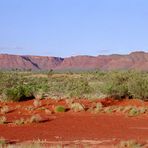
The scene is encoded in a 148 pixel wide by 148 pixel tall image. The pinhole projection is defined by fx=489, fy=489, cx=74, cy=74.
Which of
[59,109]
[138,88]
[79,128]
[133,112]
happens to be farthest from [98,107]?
[79,128]

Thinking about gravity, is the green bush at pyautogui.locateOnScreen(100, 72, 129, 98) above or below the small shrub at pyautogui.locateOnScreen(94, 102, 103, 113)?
above

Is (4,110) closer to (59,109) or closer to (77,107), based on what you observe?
(59,109)

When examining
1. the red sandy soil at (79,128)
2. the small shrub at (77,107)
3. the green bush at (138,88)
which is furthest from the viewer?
the green bush at (138,88)

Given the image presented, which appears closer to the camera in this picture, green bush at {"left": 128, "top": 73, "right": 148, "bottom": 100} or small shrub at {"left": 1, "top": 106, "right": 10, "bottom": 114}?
small shrub at {"left": 1, "top": 106, "right": 10, "bottom": 114}

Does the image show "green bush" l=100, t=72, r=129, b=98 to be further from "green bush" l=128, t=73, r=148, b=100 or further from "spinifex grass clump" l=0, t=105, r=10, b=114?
"spinifex grass clump" l=0, t=105, r=10, b=114

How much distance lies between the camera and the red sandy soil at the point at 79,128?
21.1 meters

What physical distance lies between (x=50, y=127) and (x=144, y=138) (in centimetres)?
622

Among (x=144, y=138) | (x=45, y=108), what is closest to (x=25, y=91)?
(x=45, y=108)

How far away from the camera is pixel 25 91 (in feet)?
131

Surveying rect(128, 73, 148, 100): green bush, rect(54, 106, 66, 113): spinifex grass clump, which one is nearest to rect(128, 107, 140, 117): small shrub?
rect(54, 106, 66, 113): spinifex grass clump

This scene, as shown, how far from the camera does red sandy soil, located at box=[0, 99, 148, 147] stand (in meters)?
21.1

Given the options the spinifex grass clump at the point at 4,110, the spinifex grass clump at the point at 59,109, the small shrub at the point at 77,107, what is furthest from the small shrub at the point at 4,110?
the small shrub at the point at 77,107

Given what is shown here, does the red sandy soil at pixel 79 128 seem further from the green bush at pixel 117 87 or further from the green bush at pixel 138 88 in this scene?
the green bush at pixel 117 87

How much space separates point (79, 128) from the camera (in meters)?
24.8
